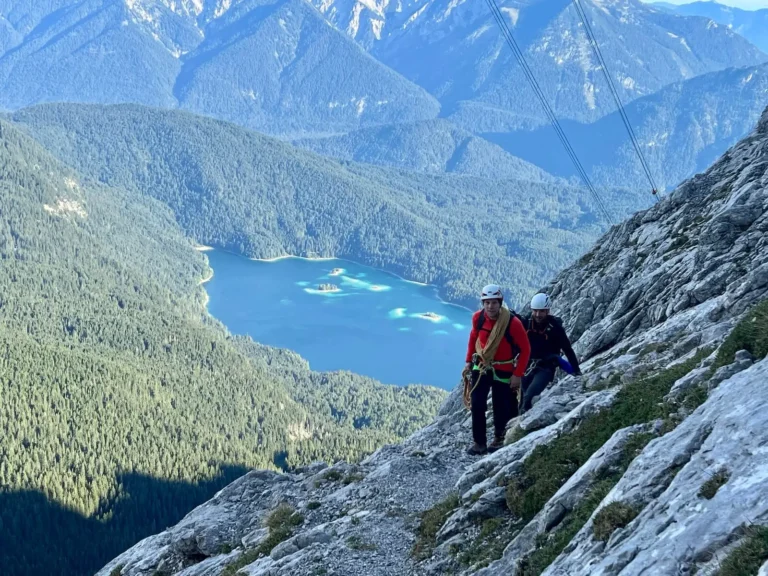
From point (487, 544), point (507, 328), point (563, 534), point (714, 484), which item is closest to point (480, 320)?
point (507, 328)

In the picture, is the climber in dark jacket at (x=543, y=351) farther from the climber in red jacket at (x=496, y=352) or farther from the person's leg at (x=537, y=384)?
the climber in red jacket at (x=496, y=352)

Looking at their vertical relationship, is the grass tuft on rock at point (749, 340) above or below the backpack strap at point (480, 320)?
below

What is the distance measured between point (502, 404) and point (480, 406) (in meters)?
0.69

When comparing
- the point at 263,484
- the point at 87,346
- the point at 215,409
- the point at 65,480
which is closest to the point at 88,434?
the point at 65,480

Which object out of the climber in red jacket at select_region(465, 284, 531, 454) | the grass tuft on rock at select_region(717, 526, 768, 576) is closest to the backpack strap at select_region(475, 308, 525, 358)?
the climber in red jacket at select_region(465, 284, 531, 454)

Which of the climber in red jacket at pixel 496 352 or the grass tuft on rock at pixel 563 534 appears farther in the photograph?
the climber in red jacket at pixel 496 352

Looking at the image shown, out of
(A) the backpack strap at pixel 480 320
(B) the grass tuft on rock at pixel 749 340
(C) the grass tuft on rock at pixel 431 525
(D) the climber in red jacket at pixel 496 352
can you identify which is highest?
(A) the backpack strap at pixel 480 320

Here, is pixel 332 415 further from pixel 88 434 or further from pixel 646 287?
pixel 646 287

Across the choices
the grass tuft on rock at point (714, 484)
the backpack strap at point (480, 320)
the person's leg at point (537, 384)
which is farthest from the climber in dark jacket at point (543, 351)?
Result: the grass tuft on rock at point (714, 484)

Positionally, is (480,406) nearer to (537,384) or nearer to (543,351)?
(537,384)

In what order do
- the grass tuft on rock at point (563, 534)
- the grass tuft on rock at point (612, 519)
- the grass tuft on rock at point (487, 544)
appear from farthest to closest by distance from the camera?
the grass tuft on rock at point (487, 544), the grass tuft on rock at point (563, 534), the grass tuft on rock at point (612, 519)

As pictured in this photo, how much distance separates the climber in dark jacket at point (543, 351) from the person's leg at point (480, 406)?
1862mm

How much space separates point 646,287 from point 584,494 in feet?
60.0

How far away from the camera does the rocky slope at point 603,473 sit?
37.3 feet
